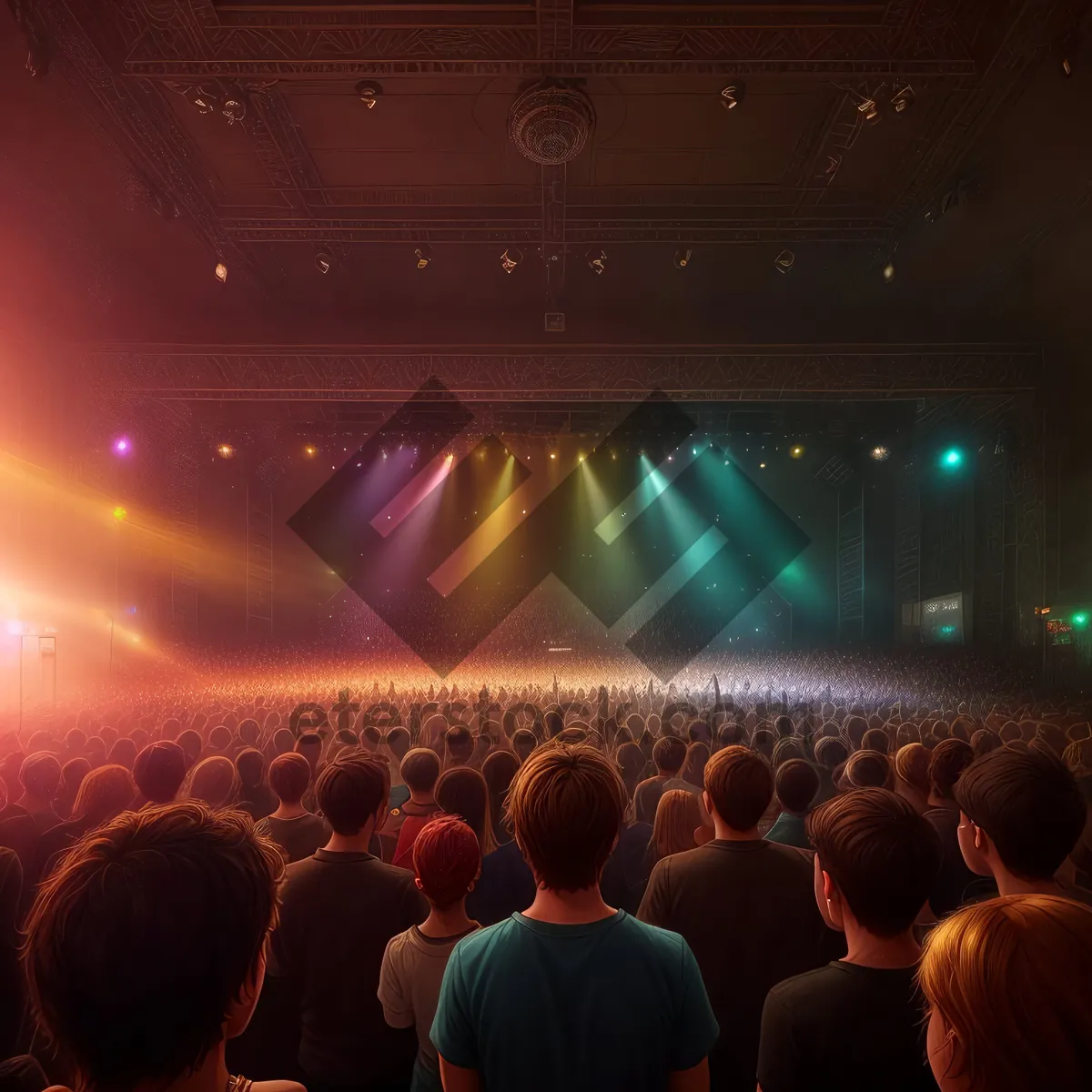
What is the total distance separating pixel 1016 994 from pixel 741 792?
1413 mm

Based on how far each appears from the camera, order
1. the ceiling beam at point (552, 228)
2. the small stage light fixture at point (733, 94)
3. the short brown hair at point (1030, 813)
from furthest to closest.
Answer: the ceiling beam at point (552, 228) < the small stage light fixture at point (733, 94) < the short brown hair at point (1030, 813)

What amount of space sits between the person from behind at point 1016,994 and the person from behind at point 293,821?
8.76ft

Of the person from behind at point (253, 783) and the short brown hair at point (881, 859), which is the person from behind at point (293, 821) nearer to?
the person from behind at point (253, 783)

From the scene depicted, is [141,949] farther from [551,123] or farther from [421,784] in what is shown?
[551,123]

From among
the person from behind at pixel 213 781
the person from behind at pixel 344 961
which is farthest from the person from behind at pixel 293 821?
the person from behind at pixel 344 961

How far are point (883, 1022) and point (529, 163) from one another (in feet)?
27.6

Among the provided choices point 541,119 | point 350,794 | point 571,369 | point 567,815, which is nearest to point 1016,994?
point 567,815

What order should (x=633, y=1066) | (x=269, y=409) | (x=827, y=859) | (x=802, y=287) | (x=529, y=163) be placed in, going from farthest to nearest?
(x=269, y=409)
(x=802, y=287)
(x=529, y=163)
(x=827, y=859)
(x=633, y=1066)

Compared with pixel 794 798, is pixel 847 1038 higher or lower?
lower

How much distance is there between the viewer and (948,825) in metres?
3.16

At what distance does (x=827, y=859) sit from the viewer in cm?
164

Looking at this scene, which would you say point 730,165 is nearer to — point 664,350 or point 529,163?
point 529,163

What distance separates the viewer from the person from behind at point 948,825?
2877 millimetres

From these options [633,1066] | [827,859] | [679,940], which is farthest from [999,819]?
[633,1066]
